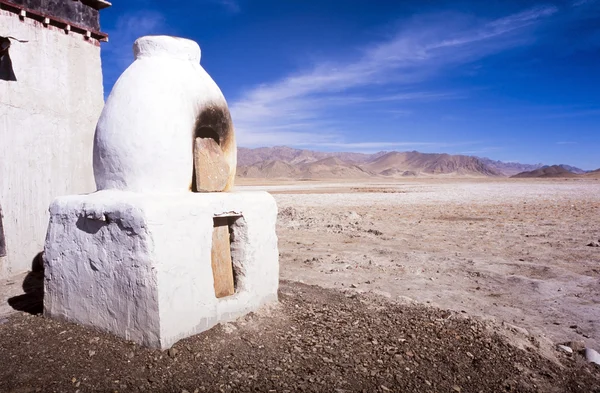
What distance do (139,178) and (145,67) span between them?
1237mm

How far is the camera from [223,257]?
4.33 meters

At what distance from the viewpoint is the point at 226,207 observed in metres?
4.13

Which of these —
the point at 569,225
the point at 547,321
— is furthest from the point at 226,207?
the point at 569,225

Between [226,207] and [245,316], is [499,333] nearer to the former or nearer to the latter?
[245,316]

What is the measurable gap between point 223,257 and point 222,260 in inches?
1.3

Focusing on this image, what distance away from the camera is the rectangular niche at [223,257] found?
13.9ft

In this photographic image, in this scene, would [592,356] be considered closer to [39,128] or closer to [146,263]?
[146,263]

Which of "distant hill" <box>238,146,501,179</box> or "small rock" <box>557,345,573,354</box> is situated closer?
"small rock" <box>557,345,573,354</box>

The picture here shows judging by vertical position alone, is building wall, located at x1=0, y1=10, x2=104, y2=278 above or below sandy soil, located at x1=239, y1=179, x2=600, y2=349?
above

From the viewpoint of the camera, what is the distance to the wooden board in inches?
167

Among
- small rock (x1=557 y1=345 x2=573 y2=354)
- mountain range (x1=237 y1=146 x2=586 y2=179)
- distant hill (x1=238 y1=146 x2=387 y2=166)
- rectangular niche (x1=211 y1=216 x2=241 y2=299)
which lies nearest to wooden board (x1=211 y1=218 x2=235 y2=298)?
rectangular niche (x1=211 y1=216 x2=241 y2=299)

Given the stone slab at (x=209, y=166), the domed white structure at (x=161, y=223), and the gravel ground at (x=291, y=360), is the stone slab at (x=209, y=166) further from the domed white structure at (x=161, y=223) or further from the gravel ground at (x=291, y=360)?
the gravel ground at (x=291, y=360)

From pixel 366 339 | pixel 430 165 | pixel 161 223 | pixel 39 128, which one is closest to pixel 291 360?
pixel 366 339

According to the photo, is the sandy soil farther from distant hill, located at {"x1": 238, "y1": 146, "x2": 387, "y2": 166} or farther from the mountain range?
distant hill, located at {"x1": 238, "y1": 146, "x2": 387, "y2": 166}
